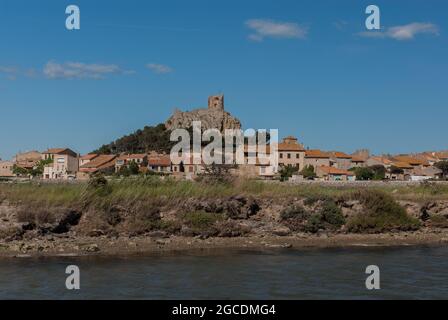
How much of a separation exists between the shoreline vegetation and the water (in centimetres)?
245

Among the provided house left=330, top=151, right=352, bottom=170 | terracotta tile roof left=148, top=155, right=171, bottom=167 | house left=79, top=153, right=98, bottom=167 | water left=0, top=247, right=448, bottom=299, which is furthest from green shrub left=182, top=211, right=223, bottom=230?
house left=79, top=153, right=98, bottom=167

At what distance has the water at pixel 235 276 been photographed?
16594 millimetres

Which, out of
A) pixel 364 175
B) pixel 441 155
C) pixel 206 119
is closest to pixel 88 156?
pixel 206 119

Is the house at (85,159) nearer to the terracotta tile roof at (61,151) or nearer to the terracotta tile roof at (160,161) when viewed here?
the terracotta tile roof at (61,151)

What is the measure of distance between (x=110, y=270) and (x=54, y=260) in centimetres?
289

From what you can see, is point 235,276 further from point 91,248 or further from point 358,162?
point 358,162

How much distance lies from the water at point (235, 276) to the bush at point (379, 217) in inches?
217

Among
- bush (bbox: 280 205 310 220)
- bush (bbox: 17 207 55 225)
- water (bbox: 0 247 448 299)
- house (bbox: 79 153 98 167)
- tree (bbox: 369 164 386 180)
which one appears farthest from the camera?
house (bbox: 79 153 98 167)

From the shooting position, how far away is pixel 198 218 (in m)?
28.1

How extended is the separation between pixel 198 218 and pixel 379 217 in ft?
32.4

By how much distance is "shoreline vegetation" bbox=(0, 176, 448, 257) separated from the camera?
25.3 metres

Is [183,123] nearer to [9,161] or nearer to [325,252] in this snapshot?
[9,161]

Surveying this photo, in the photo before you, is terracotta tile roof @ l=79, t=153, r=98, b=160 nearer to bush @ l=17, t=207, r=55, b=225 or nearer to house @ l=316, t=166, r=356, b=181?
house @ l=316, t=166, r=356, b=181

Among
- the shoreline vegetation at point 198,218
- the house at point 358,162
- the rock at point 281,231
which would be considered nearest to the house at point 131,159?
the house at point 358,162
